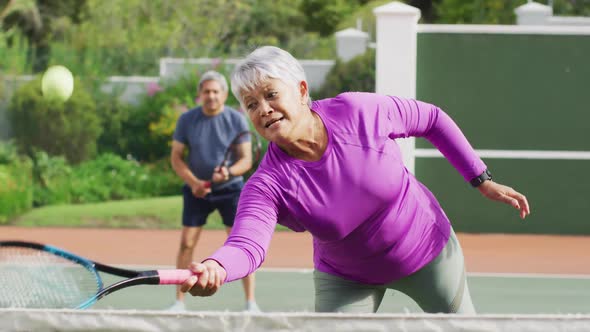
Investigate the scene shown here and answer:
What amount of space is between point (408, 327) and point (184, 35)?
20488mm

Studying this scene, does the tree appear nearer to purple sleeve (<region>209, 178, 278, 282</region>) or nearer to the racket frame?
the racket frame

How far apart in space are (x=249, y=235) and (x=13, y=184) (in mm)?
9955

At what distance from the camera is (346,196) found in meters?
3.77

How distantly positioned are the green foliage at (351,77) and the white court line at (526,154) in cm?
217

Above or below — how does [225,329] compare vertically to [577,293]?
above

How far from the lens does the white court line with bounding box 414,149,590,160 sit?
12.1 m

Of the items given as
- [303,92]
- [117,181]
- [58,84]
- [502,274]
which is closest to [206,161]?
[502,274]

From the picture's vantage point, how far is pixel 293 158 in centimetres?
378

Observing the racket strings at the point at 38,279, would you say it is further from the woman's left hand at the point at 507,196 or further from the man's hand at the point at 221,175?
the man's hand at the point at 221,175

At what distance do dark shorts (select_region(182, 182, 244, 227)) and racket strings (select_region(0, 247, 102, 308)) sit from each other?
3.32m

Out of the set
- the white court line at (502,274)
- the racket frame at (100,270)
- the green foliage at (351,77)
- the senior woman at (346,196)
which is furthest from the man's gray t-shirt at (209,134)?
the green foliage at (351,77)

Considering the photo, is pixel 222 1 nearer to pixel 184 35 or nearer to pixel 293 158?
pixel 184 35

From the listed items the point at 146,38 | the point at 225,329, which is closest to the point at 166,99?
the point at 146,38

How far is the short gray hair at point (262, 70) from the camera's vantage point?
11.7ft
